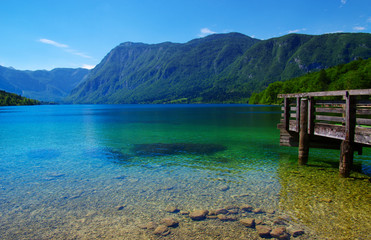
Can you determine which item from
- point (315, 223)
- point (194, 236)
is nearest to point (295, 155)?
point (315, 223)

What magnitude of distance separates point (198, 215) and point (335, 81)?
159772 millimetres

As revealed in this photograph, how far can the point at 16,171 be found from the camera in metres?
18.8

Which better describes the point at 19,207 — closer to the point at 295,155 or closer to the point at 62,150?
the point at 62,150

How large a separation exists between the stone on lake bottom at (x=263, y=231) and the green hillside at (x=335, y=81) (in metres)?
124

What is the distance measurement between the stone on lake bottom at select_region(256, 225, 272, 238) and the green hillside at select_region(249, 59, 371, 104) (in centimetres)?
12354

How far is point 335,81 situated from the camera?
141 meters

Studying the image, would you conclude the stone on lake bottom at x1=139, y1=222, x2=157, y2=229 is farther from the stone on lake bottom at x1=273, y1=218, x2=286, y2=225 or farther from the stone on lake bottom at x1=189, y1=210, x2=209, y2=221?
the stone on lake bottom at x1=273, y1=218, x2=286, y2=225

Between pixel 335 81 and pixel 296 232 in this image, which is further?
pixel 335 81

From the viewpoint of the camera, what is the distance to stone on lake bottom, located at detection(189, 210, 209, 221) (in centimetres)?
1022

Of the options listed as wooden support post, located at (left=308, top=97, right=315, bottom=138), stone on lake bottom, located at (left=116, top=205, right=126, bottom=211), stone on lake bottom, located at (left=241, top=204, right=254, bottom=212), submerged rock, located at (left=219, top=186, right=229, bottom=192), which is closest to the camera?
stone on lake bottom, located at (left=241, top=204, right=254, bottom=212)

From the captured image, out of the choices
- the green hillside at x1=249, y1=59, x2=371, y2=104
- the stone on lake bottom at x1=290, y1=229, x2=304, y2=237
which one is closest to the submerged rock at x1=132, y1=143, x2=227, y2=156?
the stone on lake bottom at x1=290, y1=229, x2=304, y2=237

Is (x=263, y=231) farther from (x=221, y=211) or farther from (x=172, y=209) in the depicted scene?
(x=172, y=209)

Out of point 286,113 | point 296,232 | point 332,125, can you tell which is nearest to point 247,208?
point 296,232

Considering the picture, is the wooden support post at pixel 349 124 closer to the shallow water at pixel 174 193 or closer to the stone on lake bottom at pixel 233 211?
the shallow water at pixel 174 193
